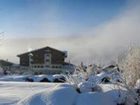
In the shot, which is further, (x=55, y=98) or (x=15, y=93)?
(x=15, y=93)

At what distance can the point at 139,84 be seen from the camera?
1124 centimetres

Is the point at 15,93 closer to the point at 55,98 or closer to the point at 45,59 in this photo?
the point at 55,98

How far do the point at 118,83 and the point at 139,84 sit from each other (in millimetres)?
638

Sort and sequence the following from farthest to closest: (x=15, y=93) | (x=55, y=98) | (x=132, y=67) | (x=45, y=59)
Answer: (x=45, y=59) → (x=15, y=93) → (x=132, y=67) → (x=55, y=98)

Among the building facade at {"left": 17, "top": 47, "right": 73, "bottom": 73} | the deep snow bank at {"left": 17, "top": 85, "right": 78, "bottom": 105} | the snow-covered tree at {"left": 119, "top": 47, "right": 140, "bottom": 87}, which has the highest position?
the building facade at {"left": 17, "top": 47, "right": 73, "bottom": 73}

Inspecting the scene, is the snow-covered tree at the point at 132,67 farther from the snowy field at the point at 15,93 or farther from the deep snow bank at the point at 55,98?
the snowy field at the point at 15,93

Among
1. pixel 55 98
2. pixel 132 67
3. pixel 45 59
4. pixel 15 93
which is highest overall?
pixel 45 59

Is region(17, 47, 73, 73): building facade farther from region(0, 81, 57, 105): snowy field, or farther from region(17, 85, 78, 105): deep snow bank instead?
region(17, 85, 78, 105): deep snow bank

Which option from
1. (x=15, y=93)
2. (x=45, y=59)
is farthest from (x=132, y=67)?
(x=45, y=59)

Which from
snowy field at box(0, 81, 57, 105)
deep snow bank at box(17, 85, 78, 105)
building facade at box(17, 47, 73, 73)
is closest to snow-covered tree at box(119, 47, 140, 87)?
deep snow bank at box(17, 85, 78, 105)

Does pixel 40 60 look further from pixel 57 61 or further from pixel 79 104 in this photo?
pixel 79 104

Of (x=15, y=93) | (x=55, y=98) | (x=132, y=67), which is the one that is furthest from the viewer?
(x=15, y=93)

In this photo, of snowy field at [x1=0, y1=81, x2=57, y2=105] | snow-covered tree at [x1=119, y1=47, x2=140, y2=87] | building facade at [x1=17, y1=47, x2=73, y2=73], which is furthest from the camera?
building facade at [x1=17, y1=47, x2=73, y2=73]

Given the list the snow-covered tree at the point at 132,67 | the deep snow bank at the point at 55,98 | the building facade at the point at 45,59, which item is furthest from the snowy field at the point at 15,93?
the building facade at the point at 45,59
